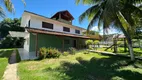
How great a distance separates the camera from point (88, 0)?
474 inches

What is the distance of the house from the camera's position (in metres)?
15.3

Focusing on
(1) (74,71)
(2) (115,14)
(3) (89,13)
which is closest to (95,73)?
(1) (74,71)

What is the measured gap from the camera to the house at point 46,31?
15333mm

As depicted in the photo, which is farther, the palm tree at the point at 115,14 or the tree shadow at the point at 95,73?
the palm tree at the point at 115,14

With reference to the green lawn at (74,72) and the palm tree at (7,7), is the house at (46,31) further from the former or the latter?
the green lawn at (74,72)

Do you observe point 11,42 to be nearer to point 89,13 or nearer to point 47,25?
point 47,25

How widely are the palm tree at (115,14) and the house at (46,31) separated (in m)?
5.46

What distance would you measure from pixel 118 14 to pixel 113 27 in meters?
2.08

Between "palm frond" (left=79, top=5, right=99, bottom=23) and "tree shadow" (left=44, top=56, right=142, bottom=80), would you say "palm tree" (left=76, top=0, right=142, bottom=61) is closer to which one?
"palm frond" (left=79, top=5, right=99, bottom=23)

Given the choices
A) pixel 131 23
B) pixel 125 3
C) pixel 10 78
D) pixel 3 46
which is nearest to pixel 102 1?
pixel 125 3

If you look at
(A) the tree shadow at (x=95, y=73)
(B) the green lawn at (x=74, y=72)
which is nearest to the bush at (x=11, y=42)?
(B) the green lawn at (x=74, y=72)

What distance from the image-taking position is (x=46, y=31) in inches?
630

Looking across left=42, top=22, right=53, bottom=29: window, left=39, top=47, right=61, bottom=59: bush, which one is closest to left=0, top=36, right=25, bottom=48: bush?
left=42, top=22, right=53, bottom=29: window

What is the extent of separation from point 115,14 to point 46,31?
10149 millimetres
